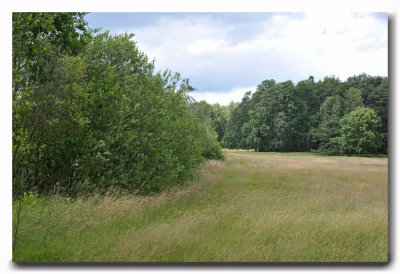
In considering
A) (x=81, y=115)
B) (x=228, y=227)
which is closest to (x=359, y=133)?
(x=228, y=227)

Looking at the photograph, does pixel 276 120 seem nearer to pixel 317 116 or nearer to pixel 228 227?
pixel 317 116

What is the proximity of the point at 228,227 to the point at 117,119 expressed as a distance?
14.9ft

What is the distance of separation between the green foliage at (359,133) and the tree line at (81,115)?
4.72 metres

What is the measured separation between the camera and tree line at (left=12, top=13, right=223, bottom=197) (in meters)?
5.25

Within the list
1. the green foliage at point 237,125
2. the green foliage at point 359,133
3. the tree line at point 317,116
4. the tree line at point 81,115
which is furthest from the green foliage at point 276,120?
the tree line at point 81,115

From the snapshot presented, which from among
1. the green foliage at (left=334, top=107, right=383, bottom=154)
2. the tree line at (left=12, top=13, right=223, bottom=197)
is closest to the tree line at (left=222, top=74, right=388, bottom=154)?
the green foliage at (left=334, top=107, right=383, bottom=154)

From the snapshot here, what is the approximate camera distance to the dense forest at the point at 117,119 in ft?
18.2

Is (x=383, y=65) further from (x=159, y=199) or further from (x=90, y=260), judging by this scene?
(x=90, y=260)

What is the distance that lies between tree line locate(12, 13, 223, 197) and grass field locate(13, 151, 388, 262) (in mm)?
1030

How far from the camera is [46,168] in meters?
6.97

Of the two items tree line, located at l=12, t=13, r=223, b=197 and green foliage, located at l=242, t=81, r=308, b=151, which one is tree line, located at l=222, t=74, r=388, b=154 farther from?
tree line, located at l=12, t=13, r=223, b=197

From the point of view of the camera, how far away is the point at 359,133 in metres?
6.27

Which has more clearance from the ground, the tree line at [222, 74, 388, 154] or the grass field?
the tree line at [222, 74, 388, 154]

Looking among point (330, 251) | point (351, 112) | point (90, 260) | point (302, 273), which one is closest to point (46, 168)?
point (90, 260)
